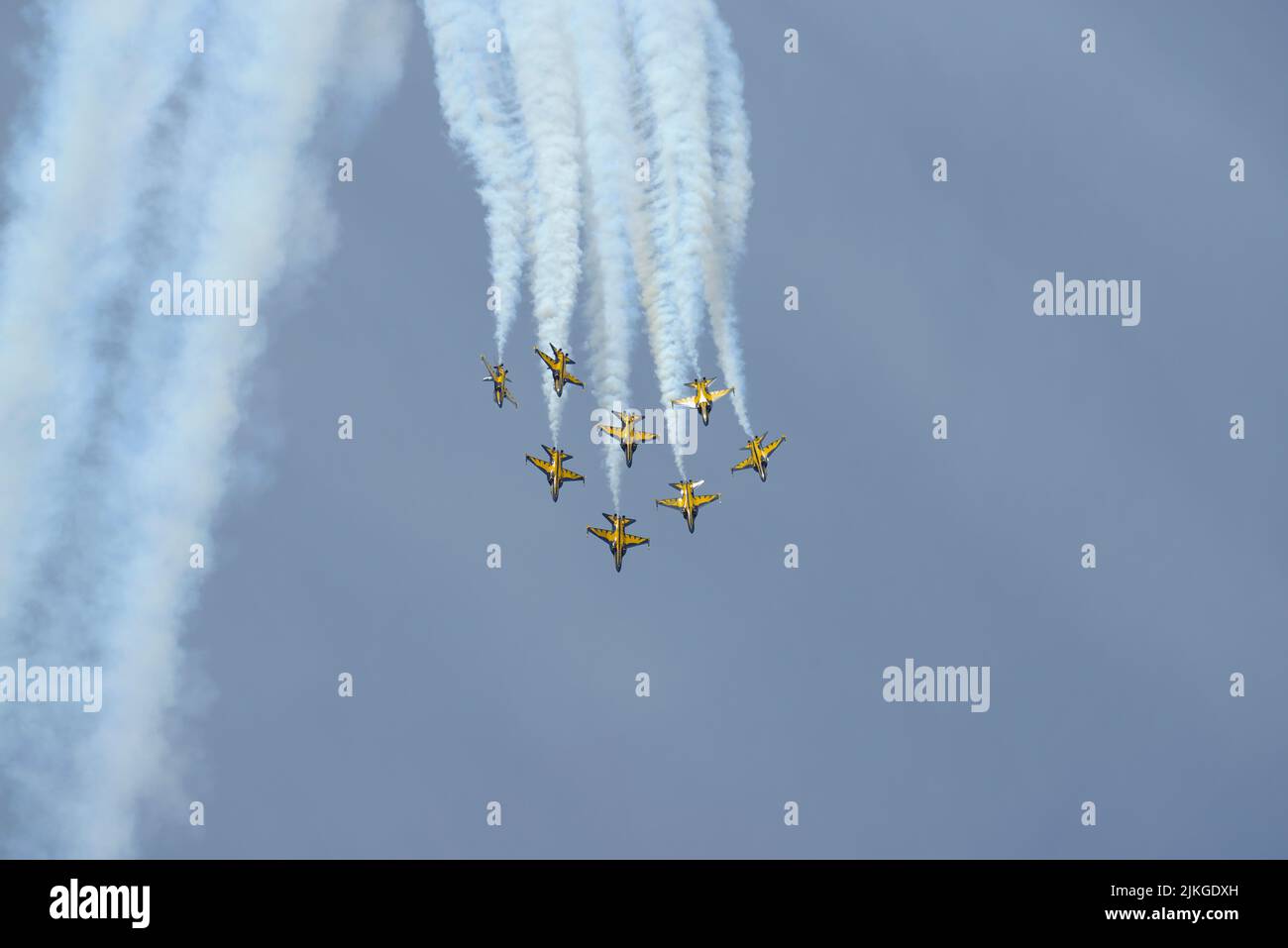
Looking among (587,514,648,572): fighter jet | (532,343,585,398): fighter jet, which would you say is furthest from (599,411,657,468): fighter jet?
(587,514,648,572): fighter jet

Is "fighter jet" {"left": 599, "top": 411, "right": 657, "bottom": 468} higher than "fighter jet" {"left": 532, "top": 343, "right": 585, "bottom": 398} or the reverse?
the reverse

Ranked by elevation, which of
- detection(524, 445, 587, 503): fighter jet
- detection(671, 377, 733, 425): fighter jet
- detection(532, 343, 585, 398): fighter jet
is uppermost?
detection(532, 343, 585, 398): fighter jet

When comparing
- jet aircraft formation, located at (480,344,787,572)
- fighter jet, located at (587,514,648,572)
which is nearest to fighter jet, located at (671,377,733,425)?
jet aircraft formation, located at (480,344,787,572)

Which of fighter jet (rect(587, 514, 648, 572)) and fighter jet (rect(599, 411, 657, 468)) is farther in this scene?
fighter jet (rect(587, 514, 648, 572))

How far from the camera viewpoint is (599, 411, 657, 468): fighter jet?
6370 centimetres

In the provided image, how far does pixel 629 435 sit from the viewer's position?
6438cm

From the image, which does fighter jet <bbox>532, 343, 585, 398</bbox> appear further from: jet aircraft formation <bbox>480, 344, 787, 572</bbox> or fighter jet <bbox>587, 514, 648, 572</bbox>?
fighter jet <bbox>587, 514, 648, 572</bbox>

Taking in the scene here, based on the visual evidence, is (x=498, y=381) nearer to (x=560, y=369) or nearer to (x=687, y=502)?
(x=560, y=369)

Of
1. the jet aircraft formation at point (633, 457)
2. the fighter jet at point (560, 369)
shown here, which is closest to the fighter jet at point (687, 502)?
the jet aircraft formation at point (633, 457)

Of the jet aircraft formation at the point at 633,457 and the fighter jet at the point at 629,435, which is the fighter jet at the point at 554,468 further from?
the fighter jet at the point at 629,435

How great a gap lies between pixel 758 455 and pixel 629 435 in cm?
684

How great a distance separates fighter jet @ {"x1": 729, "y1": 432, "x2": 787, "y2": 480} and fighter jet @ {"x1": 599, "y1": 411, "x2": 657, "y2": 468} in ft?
18.5
